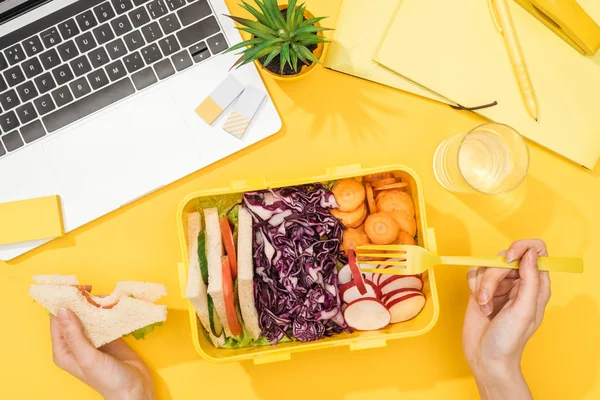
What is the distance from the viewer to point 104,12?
87cm

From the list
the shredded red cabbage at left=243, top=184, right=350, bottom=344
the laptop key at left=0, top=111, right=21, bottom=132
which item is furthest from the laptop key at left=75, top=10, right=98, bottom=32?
the shredded red cabbage at left=243, top=184, right=350, bottom=344

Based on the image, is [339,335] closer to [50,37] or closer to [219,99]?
[219,99]

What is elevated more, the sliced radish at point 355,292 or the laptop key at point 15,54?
the laptop key at point 15,54

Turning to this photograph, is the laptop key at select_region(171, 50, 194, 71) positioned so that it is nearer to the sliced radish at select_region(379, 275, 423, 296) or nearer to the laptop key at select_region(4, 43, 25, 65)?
the laptop key at select_region(4, 43, 25, 65)

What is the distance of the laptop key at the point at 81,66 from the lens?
34.3 inches

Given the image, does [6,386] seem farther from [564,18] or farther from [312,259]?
[564,18]

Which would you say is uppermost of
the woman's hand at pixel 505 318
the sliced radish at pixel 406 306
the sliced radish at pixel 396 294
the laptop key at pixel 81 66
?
the laptop key at pixel 81 66

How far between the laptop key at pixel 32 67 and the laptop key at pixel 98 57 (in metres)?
0.10

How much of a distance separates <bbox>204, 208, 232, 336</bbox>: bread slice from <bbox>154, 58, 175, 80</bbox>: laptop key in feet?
0.86

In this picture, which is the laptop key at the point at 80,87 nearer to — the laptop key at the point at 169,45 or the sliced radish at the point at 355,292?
the laptop key at the point at 169,45

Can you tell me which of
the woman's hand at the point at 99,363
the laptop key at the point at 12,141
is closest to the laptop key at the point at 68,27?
the laptop key at the point at 12,141

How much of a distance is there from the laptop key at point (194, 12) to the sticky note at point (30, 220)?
16.3 inches

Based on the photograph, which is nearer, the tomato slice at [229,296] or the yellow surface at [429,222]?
the tomato slice at [229,296]

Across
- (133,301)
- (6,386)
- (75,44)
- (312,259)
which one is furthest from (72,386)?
(75,44)
